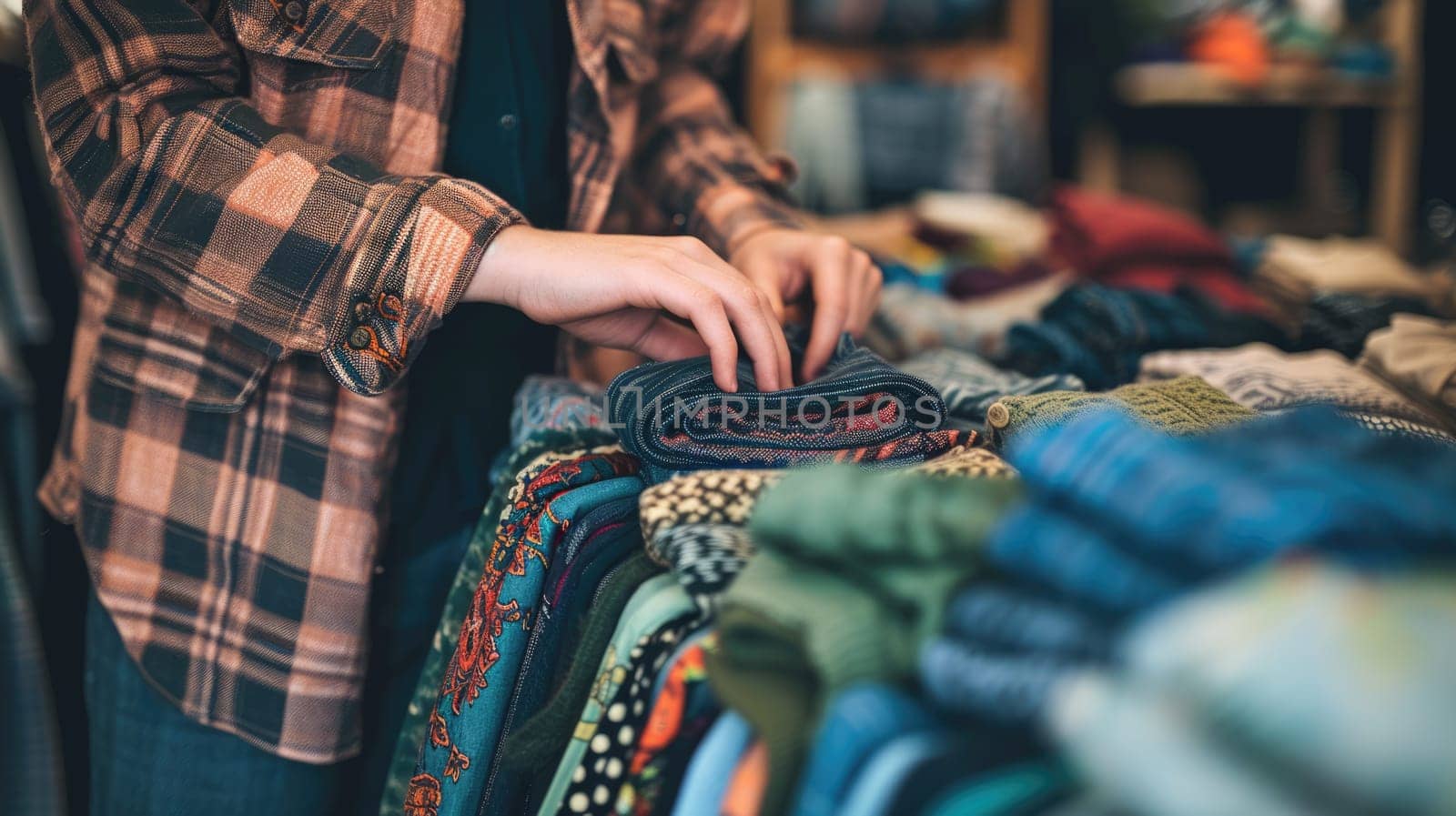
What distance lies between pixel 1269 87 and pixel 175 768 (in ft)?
8.43

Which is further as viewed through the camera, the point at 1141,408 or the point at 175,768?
the point at 175,768

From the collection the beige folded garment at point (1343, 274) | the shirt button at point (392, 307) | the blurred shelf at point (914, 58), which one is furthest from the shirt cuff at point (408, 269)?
the blurred shelf at point (914, 58)

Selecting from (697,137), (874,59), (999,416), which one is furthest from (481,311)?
(874,59)

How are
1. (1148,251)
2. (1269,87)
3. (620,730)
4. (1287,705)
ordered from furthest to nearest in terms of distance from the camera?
(1269,87) < (1148,251) < (620,730) < (1287,705)

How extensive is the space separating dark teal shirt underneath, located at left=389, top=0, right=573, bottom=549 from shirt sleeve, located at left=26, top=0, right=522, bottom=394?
0.15 m

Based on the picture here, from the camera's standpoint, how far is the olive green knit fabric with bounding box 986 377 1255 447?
1.93 ft

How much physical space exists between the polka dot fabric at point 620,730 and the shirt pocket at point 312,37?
0.47 m

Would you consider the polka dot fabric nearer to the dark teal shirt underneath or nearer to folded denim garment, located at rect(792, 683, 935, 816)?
folded denim garment, located at rect(792, 683, 935, 816)

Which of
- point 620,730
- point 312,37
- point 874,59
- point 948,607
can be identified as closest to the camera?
point 948,607

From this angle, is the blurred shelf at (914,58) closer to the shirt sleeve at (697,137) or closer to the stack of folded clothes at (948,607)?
the shirt sleeve at (697,137)

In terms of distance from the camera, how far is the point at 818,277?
775 mm

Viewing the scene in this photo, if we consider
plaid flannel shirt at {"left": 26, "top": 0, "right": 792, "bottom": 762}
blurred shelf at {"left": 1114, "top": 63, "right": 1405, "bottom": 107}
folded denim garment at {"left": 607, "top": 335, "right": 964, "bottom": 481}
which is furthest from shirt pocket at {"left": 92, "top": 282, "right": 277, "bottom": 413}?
blurred shelf at {"left": 1114, "top": 63, "right": 1405, "bottom": 107}

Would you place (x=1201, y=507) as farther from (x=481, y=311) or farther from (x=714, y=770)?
(x=481, y=311)

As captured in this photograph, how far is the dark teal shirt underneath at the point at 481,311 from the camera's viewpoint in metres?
0.79
